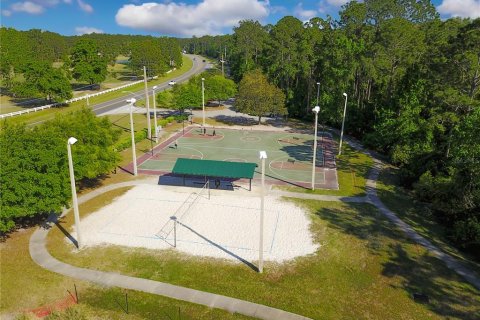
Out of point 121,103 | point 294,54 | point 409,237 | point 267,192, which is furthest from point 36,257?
point 121,103

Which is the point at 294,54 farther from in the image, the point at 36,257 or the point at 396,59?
the point at 36,257

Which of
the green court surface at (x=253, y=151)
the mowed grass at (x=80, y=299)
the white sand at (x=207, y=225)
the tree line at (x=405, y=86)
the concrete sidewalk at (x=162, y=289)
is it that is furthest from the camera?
the green court surface at (x=253, y=151)

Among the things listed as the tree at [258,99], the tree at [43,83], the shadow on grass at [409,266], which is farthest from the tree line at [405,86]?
the tree at [43,83]

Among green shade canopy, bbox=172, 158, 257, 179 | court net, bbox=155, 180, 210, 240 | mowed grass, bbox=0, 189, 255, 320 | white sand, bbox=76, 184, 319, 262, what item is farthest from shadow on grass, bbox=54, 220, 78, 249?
green shade canopy, bbox=172, 158, 257, 179

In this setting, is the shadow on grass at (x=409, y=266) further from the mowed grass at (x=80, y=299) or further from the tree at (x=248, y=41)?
the tree at (x=248, y=41)

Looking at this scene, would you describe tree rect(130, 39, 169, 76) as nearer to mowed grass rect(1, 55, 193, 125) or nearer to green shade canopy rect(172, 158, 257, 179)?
mowed grass rect(1, 55, 193, 125)

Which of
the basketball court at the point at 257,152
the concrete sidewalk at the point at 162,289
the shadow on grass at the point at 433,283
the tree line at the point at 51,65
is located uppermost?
the tree line at the point at 51,65
